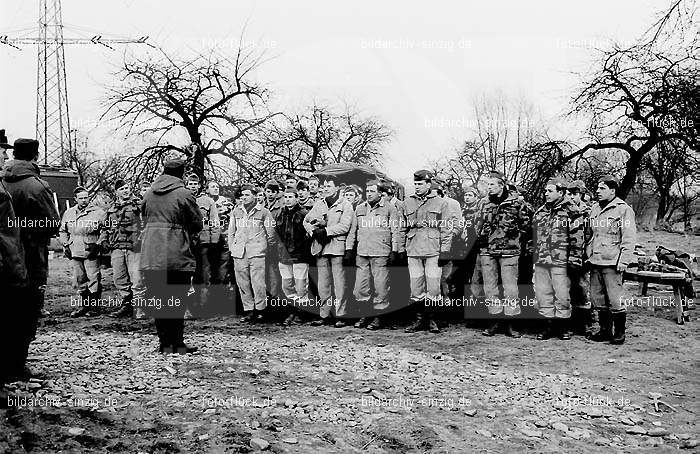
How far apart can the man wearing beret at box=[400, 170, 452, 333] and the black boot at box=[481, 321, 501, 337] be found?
611 mm

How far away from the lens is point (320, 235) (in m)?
8.07

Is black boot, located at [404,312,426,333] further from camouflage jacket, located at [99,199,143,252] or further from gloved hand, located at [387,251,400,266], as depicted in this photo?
camouflage jacket, located at [99,199,143,252]

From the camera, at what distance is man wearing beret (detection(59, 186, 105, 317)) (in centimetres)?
899

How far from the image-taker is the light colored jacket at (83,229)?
8977mm

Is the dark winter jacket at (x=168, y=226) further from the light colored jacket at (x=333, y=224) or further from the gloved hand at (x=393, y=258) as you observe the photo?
the gloved hand at (x=393, y=258)

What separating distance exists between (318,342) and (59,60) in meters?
25.3

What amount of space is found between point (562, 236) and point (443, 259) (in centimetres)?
157

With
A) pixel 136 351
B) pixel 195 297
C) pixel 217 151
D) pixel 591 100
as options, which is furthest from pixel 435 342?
pixel 217 151

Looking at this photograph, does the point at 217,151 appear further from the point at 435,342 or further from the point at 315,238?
the point at 435,342

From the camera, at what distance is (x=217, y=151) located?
1566 cm

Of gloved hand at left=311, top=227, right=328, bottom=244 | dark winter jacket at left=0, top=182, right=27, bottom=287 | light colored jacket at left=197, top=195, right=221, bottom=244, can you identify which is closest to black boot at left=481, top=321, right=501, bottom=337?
gloved hand at left=311, top=227, right=328, bottom=244

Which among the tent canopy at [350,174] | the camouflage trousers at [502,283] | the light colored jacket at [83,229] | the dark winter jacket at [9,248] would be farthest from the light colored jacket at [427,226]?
the tent canopy at [350,174]

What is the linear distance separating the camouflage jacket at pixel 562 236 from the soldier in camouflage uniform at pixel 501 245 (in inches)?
10.4

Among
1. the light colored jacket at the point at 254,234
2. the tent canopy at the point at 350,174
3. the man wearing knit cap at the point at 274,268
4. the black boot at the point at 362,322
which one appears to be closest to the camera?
the black boot at the point at 362,322
